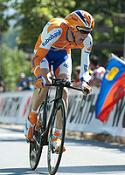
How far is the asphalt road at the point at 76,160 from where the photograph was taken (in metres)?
8.70

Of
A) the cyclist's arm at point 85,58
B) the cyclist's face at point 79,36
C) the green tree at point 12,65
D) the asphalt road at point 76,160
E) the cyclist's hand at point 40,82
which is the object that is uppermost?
the cyclist's face at point 79,36

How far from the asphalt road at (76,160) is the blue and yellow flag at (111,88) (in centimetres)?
110

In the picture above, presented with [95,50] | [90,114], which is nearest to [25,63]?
[95,50]

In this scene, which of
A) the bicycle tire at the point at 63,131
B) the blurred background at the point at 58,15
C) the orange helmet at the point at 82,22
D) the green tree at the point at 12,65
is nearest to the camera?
the bicycle tire at the point at 63,131

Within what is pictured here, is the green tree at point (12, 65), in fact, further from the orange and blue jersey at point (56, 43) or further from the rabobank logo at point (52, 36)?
the rabobank logo at point (52, 36)

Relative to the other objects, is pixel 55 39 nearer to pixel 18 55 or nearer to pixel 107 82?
pixel 107 82

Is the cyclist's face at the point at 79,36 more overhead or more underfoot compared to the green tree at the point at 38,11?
more overhead

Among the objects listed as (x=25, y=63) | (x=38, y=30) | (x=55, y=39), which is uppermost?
(x=55, y=39)

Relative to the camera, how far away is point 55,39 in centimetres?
830

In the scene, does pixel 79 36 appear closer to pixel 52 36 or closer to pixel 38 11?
pixel 52 36

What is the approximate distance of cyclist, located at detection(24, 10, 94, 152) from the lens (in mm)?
8180

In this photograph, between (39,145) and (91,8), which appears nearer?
(39,145)

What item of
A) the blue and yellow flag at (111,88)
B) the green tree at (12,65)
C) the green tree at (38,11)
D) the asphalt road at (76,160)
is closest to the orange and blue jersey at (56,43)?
the asphalt road at (76,160)

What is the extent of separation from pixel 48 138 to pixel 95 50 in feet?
99.0
